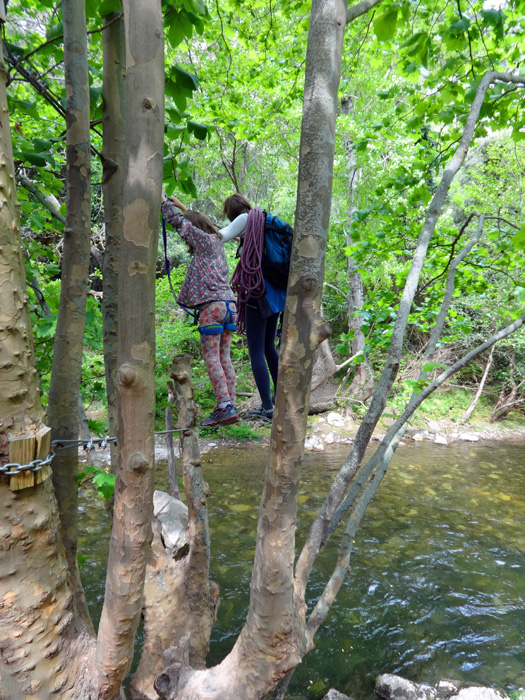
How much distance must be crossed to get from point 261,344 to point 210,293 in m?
0.51

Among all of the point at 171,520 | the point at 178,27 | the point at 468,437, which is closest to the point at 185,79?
the point at 178,27

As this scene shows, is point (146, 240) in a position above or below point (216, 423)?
above

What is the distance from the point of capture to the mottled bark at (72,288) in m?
1.60

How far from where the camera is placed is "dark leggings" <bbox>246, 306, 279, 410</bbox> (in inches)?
108

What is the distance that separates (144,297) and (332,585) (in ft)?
5.84

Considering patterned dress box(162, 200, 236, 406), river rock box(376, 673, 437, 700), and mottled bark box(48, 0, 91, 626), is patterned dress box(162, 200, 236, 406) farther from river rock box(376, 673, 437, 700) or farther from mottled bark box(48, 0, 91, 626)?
river rock box(376, 673, 437, 700)

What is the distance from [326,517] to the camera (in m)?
1.81

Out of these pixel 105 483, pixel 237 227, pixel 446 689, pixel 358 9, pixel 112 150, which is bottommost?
pixel 446 689

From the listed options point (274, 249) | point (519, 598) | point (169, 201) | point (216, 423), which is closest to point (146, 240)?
point (274, 249)

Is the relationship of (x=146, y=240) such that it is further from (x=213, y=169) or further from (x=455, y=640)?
(x=213, y=169)

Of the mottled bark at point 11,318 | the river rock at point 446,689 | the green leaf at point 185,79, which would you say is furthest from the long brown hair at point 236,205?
the river rock at point 446,689

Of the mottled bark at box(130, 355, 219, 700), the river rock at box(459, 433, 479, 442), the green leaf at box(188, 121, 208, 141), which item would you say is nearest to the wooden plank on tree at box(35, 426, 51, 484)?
the mottled bark at box(130, 355, 219, 700)

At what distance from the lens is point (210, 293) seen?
2.69 meters

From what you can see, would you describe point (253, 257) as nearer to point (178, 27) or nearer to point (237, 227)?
point (237, 227)
